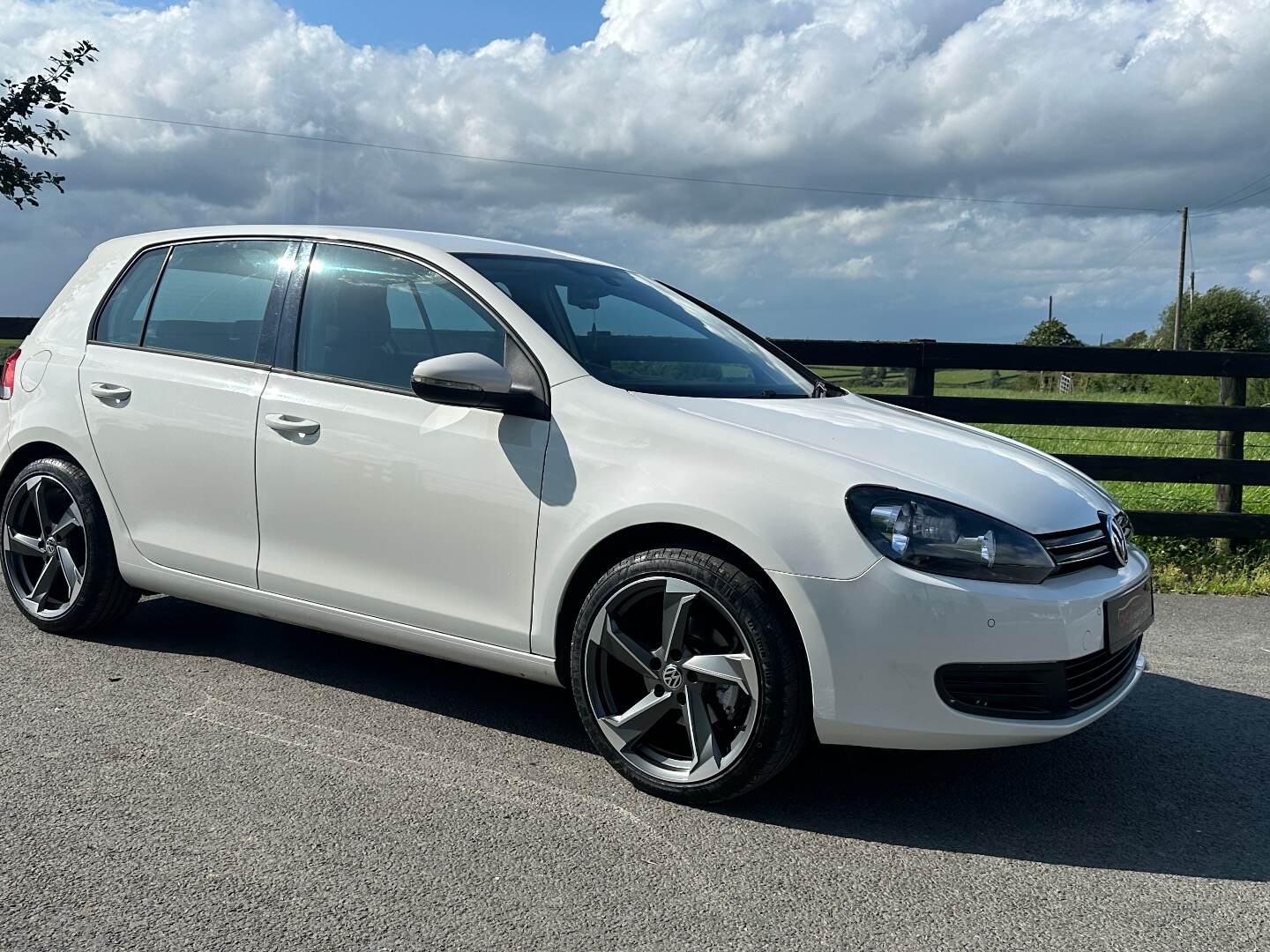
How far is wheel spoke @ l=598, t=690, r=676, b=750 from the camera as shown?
3514 mm

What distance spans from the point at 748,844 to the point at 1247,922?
1.23 metres

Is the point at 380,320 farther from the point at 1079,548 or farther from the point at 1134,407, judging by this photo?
the point at 1134,407

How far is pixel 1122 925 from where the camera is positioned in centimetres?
284

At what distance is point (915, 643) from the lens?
3.19 meters

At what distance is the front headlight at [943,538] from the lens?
3227 millimetres

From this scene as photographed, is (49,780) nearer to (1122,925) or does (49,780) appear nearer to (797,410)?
(797,410)

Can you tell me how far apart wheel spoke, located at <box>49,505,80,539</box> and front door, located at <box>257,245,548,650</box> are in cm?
115

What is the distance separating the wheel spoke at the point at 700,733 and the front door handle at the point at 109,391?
2.63m

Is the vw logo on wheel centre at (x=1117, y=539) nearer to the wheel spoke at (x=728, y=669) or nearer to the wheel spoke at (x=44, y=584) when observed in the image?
the wheel spoke at (x=728, y=669)

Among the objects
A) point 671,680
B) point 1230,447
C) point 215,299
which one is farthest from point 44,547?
point 1230,447

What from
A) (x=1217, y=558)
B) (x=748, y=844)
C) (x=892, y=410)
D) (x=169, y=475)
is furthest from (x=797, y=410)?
(x=1217, y=558)

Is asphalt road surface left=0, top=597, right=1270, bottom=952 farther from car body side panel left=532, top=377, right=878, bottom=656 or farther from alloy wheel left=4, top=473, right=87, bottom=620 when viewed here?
car body side panel left=532, top=377, right=878, bottom=656

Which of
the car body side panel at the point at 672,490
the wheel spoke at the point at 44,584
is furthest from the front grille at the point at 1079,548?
the wheel spoke at the point at 44,584

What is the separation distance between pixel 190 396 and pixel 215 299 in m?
0.43
